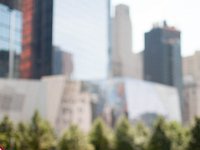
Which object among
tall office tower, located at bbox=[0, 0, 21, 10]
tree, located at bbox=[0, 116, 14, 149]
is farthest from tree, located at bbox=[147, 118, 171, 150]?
tall office tower, located at bbox=[0, 0, 21, 10]

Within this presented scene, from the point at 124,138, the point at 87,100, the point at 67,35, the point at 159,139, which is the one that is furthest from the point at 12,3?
the point at 159,139

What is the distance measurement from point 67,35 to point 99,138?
99.2m

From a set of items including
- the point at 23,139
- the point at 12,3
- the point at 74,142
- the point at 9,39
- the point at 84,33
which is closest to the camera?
the point at 74,142

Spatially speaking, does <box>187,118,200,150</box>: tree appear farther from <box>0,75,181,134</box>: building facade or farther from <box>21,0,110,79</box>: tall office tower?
<box>21,0,110,79</box>: tall office tower

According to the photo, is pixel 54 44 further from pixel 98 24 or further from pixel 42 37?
pixel 98 24

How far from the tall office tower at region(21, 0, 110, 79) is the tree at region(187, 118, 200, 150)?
3727 inches

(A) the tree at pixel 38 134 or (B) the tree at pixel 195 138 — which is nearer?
(B) the tree at pixel 195 138

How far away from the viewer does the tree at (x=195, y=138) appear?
173 feet

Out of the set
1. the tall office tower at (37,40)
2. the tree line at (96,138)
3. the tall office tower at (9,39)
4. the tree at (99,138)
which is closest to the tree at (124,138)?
the tree line at (96,138)

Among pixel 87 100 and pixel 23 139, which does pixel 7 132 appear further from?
pixel 87 100

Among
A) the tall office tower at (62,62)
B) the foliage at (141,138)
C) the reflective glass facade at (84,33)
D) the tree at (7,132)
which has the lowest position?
the foliage at (141,138)

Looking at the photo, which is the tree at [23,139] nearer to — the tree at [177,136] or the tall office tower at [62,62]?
the tree at [177,136]

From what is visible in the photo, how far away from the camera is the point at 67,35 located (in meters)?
158

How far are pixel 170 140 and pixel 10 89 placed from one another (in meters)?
31.1
